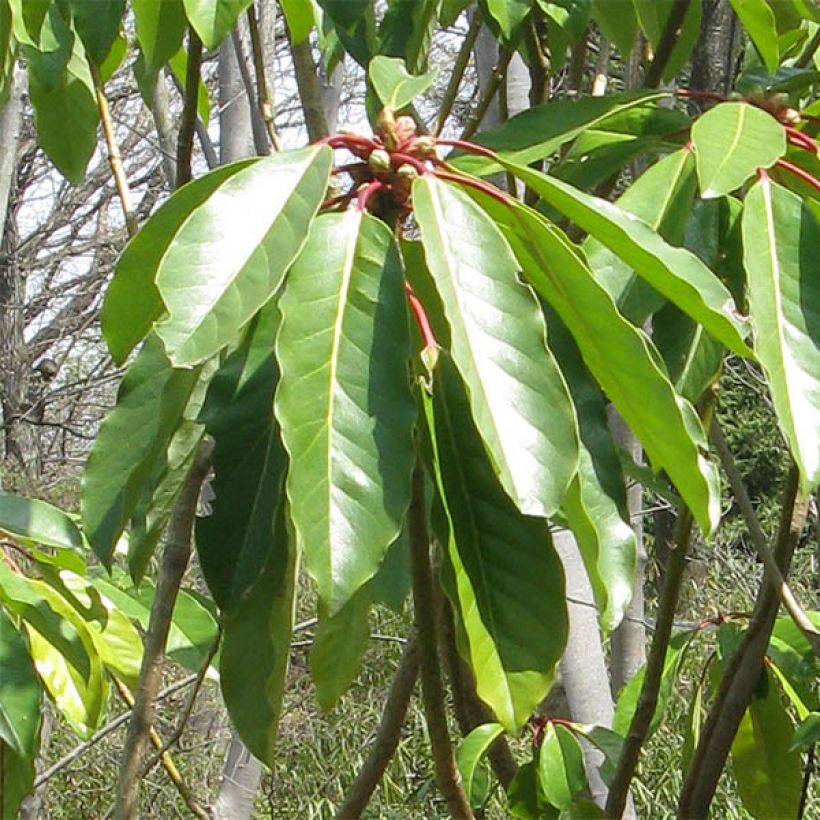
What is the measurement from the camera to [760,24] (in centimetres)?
104

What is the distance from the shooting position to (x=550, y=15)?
1172mm

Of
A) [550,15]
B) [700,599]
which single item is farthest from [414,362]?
[700,599]

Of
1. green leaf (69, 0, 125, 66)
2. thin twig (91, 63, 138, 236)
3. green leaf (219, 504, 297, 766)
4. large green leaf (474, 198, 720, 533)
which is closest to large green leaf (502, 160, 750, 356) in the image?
large green leaf (474, 198, 720, 533)

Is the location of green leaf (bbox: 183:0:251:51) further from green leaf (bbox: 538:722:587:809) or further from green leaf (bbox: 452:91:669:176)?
green leaf (bbox: 538:722:587:809)

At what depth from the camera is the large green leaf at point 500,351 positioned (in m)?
0.69

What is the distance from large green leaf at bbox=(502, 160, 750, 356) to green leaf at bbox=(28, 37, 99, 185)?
748 millimetres

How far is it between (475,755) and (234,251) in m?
0.89

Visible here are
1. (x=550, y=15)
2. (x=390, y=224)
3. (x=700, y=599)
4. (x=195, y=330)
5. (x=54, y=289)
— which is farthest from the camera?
(x=54, y=289)

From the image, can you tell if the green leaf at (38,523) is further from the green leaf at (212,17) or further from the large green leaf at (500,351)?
the large green leaf at (500,351)

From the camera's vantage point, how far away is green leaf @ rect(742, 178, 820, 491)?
30.6 inches

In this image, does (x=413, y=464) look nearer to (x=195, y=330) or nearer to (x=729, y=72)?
(x=195, y=330)

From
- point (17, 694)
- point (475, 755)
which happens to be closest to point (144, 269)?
point (17, 694)

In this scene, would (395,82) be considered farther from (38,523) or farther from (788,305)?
(38,523)

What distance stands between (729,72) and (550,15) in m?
0.80
